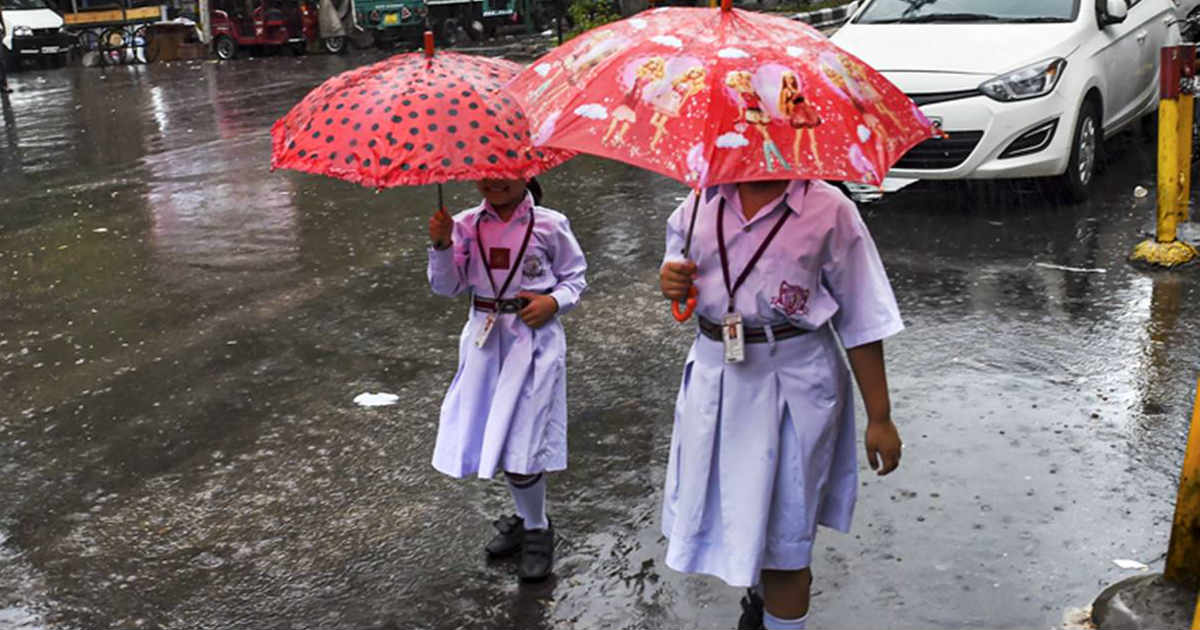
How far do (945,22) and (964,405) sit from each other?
444cm

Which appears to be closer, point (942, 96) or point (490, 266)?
point (490, 266)

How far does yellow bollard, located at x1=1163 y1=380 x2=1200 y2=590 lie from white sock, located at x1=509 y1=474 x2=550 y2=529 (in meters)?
1.76

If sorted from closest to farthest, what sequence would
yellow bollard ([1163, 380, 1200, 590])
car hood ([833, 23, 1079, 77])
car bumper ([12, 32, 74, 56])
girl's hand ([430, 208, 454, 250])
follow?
yellow bollard ([1163, 380, 1200, 590]) < girl's hand ([430, 208, 454, 250]) < car hood ([833, 23, 1079, 77]) < car bumper ([12, 32, 74, 56])

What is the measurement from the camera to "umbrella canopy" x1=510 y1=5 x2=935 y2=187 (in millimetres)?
2650

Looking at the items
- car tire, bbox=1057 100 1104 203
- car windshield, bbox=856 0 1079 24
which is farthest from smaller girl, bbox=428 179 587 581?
car windshield, bbox=856 0 1079 24

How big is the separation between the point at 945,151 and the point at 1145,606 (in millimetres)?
5023

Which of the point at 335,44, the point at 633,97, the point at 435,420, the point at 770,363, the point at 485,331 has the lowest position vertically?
the point at 435,420

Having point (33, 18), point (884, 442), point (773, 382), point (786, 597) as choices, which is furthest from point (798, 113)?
point (33, 18)

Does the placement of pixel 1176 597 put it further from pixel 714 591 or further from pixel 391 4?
pixel 391 4

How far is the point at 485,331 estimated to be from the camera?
3846 mm

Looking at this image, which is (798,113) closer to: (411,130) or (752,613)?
(411,130)

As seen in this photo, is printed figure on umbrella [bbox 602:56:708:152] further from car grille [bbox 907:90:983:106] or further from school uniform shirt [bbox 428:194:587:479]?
car grille [bbox 907:90:983:106]

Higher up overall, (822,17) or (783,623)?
(822,17)

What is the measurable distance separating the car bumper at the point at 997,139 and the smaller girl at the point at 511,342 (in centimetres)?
472
